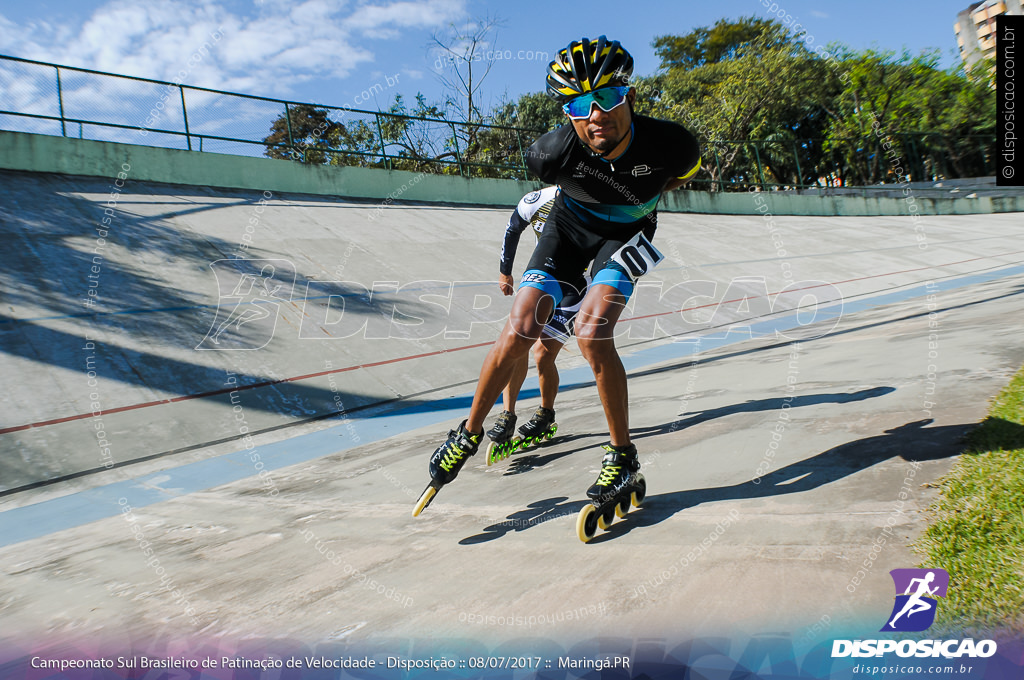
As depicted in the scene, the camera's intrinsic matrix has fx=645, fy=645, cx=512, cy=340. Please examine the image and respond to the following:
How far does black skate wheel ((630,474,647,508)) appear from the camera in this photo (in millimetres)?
2810

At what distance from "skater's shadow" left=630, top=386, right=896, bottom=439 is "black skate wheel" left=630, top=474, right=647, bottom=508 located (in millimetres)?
1309

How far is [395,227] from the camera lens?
39.7 feet

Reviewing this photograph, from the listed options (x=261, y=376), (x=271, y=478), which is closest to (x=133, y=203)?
(x=261, y=376)

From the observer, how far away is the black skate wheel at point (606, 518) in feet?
8.60

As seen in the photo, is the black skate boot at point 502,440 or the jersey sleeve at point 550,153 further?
the black skate boot at point 502,440

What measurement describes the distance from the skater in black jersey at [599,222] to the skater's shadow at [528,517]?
32cm

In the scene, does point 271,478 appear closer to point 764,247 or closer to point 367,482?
point 367,482

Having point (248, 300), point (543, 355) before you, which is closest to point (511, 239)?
point (543, 355)

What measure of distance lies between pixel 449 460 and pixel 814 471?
1650 mm

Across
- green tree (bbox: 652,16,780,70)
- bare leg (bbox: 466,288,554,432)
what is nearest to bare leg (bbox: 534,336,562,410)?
bare leg (bbox: 466,288,554,432)

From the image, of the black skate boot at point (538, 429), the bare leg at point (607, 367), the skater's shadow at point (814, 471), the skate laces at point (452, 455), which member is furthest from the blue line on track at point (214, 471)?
the skater's shadow at point (814, 471)
